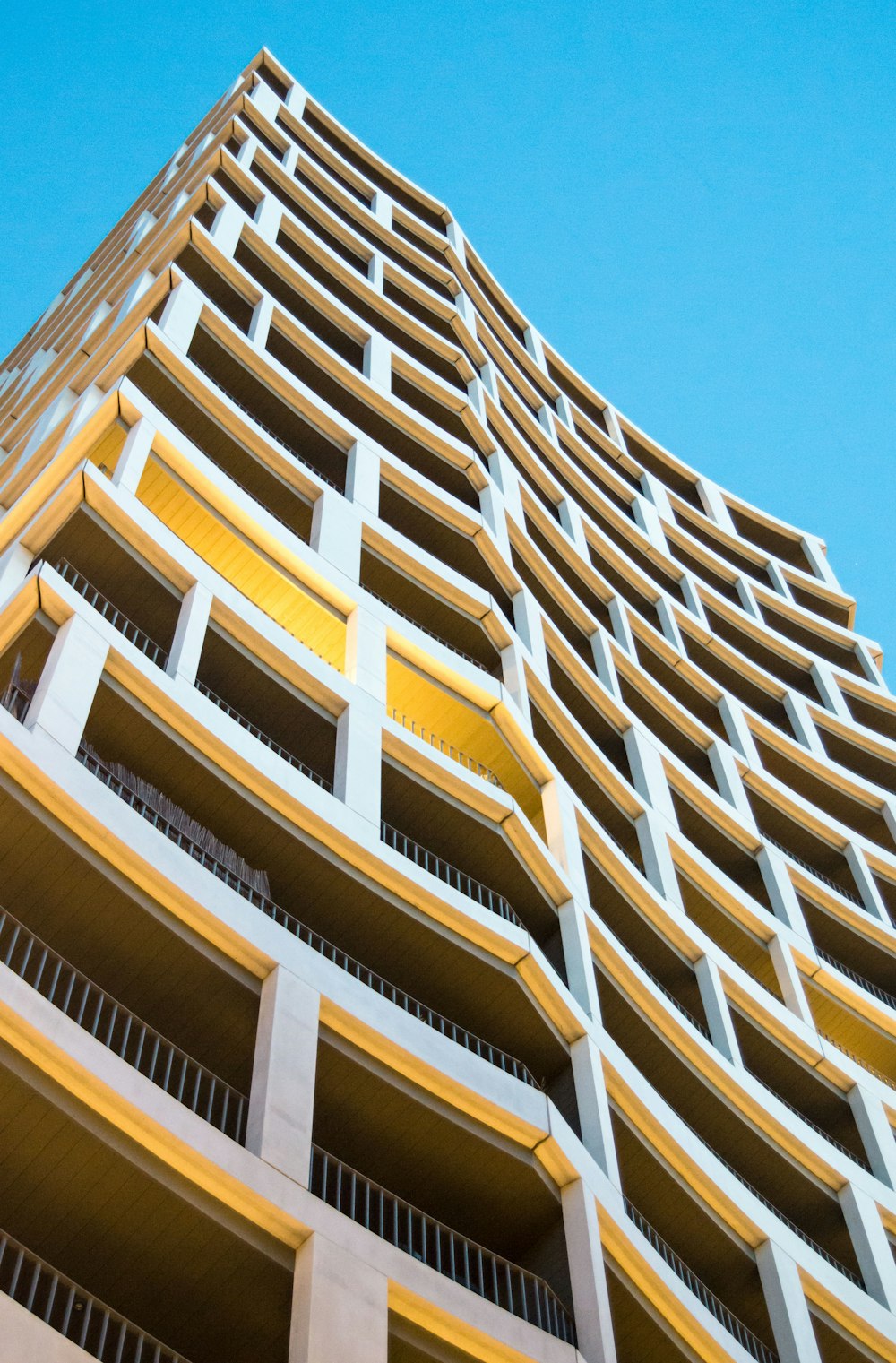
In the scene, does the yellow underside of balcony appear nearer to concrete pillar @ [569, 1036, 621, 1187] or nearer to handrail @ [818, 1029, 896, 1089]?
concrete pillar @ [569, 1036, 621, 1187]

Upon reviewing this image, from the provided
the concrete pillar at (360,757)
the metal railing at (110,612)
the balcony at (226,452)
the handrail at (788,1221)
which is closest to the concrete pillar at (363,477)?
the balcony at (226,452)

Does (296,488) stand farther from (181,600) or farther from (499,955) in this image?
(499,955)

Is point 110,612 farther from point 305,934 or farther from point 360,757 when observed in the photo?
point 305,934

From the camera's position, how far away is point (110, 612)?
22578 millimetres

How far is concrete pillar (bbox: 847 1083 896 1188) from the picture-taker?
2820 cm

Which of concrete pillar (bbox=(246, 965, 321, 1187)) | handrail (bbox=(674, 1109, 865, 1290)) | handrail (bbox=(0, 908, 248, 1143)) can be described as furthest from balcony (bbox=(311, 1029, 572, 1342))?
handrail (bbox=(674, 1109, 865, 1290))

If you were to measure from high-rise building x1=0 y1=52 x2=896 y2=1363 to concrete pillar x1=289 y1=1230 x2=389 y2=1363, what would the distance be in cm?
4

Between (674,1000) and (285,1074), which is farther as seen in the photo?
(674,1000)

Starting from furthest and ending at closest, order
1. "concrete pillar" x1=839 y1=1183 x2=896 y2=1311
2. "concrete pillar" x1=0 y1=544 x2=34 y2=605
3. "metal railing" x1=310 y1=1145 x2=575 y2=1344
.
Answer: "concrete pillar" x1=839 y1=1183 x2=896 y2=1311, "concrete pillar" x1=0 y1=544 x2=34 y2=605, "metal railing" x1=310 y1=1145 x2=575 y2=1344

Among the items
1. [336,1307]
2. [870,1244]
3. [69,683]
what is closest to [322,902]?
[69,683]

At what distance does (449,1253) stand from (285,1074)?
547 cm

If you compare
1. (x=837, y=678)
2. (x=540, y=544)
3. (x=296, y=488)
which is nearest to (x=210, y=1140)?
(x=296, y=488)

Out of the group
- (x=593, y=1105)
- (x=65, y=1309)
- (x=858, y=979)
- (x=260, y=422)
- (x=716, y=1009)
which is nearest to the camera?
(x=65, y=1309)

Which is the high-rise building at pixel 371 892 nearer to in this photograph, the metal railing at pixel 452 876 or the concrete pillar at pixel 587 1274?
the concrete pillar at pixel 587 1274
